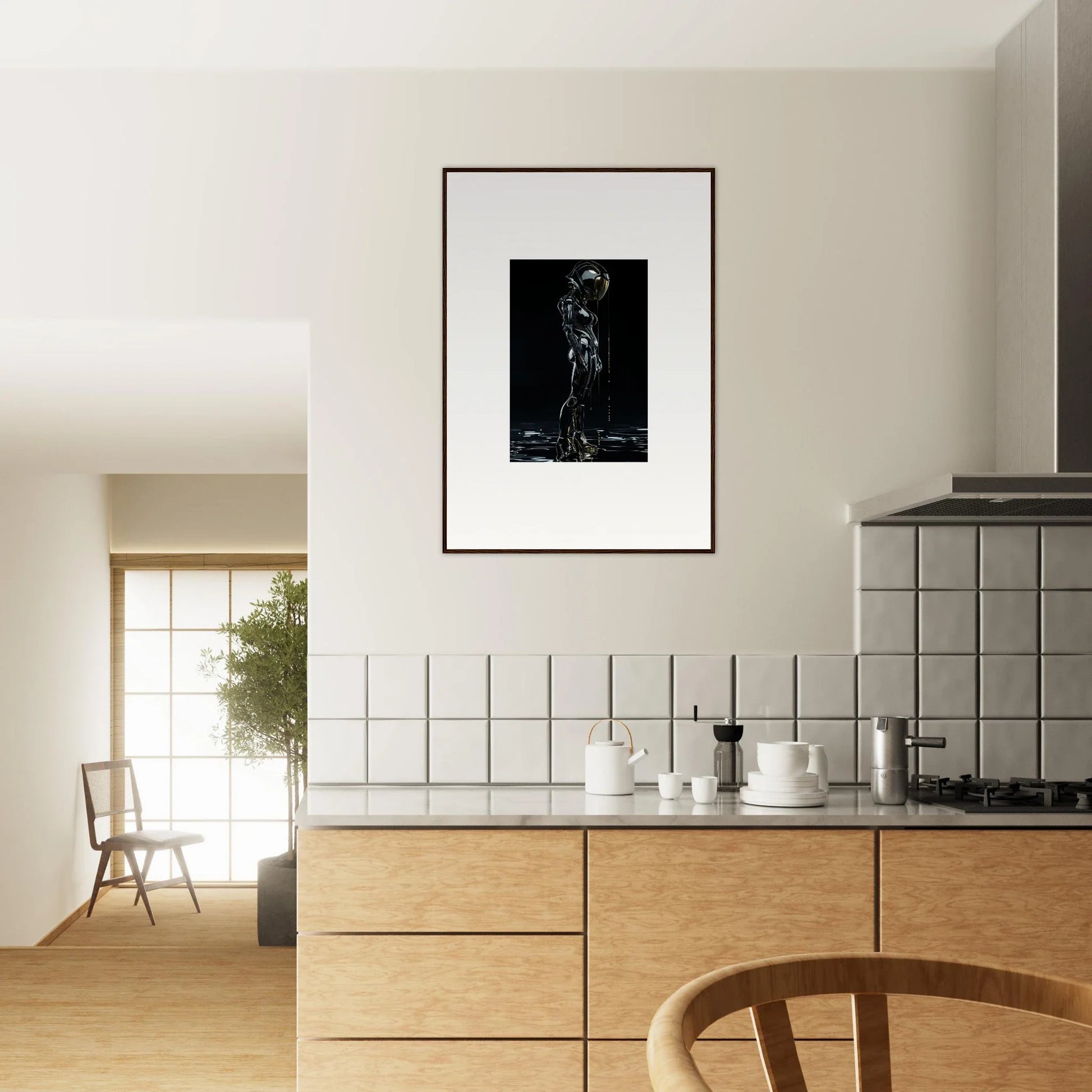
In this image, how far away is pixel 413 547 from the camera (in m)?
2.65

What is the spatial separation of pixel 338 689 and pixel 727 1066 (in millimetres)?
1237

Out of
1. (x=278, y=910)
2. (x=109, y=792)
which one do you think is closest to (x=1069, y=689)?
(x=278, y=910)

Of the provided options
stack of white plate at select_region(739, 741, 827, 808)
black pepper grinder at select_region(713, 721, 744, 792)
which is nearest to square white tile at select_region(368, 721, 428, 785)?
black pepper grinder at select_region(713, 721, 744, 792)

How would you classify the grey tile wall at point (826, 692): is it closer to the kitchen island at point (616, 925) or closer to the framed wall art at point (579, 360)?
the framed wall art at point (579, 360)

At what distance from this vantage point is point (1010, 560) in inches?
104

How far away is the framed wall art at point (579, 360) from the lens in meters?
2.67

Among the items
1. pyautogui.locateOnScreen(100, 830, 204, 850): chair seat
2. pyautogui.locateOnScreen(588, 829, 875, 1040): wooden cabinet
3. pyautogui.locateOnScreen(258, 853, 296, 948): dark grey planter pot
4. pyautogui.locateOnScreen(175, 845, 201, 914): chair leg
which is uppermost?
pyautogui.locateOnScreen(588, 829, 875, 1040): wooden cabinet

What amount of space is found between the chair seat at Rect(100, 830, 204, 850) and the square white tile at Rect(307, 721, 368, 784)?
430 centimetres

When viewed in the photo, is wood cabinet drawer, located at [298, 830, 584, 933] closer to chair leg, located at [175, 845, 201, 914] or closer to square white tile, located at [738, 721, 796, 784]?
square white tile, located at [738, 721, 796, 784]

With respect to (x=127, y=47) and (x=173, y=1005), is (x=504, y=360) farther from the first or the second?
(x=173, y=1005)

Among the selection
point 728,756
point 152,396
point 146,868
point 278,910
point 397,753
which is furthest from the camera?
point 146,868

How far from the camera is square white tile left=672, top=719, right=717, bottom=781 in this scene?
2617 millimetres

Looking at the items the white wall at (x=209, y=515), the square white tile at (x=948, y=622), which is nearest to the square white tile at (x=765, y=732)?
the square white tile at (x=948, y=622)

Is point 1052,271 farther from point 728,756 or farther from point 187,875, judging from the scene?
point 187,875
